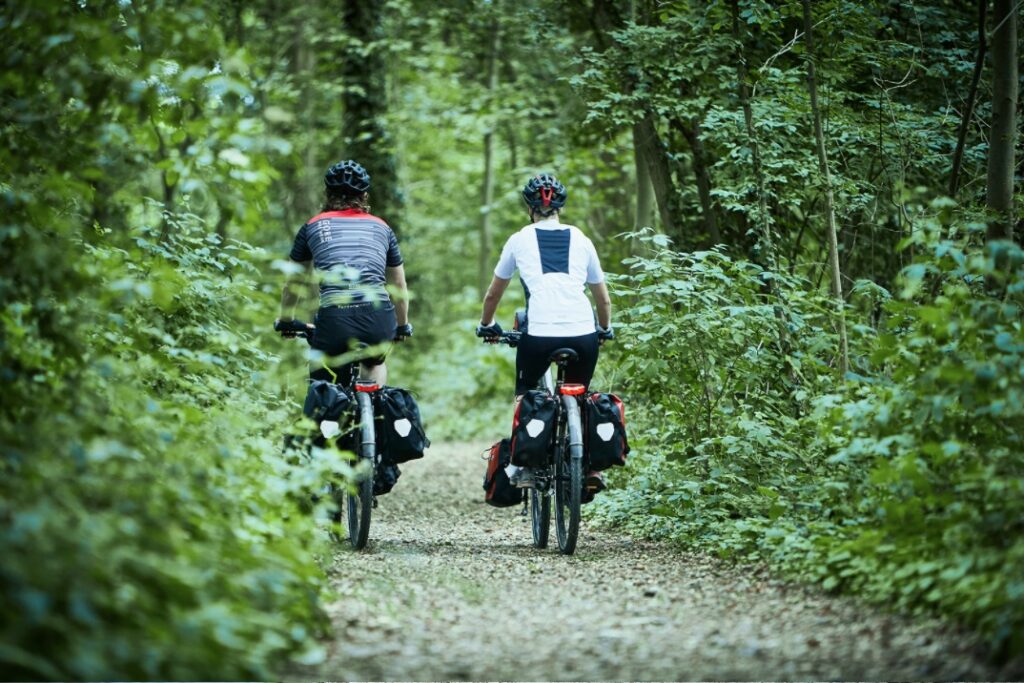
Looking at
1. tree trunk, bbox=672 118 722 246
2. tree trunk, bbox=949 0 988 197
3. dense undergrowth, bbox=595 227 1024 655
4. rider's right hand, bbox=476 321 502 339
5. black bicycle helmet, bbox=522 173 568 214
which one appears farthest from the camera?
tree trunk, bbox=672 118 722 246

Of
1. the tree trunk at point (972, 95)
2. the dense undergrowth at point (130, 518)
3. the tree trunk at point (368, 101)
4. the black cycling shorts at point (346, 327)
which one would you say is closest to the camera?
the dense undergrowth at point (130, 518)

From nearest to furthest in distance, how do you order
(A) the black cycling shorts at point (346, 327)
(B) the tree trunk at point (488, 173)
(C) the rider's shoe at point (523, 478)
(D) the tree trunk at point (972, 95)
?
1. (A) the black cycling shorts at point (346, 327)
2. (C) the rider's shoe at point (523, 478)
3. (D) the tree trunk at point (972, 95)
4. (B) the tree trunk at point (488, 173)

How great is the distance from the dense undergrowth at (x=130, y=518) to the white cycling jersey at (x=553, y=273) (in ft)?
6.48

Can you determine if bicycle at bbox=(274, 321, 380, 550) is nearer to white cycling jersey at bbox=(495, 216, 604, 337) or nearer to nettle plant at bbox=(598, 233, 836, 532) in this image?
white cycling jersey at bbox=(495, 216, 604, 337)

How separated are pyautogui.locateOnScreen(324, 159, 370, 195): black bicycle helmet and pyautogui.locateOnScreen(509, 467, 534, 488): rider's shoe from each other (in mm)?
2199

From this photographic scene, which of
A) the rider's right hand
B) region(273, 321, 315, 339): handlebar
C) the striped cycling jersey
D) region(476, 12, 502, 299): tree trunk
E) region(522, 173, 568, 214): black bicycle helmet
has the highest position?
region(476, 12, 502, 299): tree trunk

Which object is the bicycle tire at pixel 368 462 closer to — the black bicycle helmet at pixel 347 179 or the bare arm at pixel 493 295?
the bare arm at pixel 493 295

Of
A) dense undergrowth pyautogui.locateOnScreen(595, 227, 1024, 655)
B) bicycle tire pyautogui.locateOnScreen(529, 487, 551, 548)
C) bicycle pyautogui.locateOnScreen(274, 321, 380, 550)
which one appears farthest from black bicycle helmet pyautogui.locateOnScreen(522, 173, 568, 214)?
bicycle tire pyautogui.locateOnScreen(529, 487, 551, 548)

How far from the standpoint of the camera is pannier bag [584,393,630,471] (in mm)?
6633

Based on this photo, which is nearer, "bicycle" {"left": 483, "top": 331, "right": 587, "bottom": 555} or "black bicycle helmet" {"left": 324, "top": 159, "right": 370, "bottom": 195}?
"bicycle" {"left": 483, "top": 331, "right": 587, "bottom": 555}

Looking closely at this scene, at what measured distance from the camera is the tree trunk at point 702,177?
10.3m

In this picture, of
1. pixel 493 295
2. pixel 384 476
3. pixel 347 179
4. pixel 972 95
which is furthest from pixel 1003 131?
pixel 384 476

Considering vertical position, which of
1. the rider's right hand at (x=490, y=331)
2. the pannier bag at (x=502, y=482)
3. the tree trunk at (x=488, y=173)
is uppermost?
the tree trunk at (x=488, y=173)

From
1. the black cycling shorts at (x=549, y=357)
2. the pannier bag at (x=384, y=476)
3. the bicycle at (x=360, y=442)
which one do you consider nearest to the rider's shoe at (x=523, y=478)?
the black cycling shorts at (x=549, y=357)
